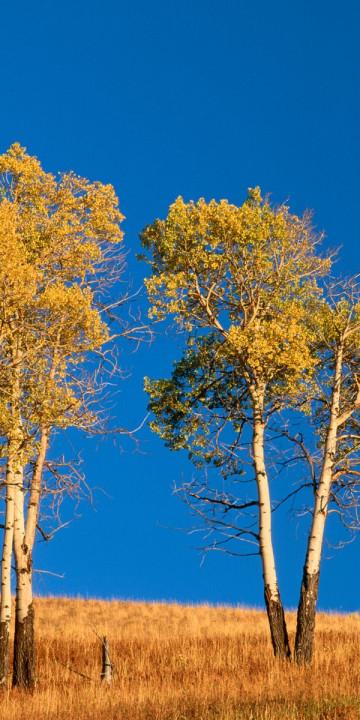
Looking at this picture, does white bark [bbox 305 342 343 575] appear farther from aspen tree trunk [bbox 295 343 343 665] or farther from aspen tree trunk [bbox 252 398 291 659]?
aspen tree trunk [bbox 252 398 291 659]

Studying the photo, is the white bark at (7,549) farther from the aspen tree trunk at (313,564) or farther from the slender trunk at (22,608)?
the aspen tree trunk at (313,564)

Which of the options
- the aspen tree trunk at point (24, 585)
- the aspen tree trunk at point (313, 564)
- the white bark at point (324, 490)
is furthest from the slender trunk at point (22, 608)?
the white bark at point (324, 490)

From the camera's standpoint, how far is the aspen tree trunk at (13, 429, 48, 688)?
668 inches

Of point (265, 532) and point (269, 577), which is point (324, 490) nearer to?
point (265, 532)

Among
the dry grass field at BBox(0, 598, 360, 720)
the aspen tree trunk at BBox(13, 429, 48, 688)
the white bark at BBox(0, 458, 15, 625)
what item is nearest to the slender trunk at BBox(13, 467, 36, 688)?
the aspen tree trunk at BBox(13, 429, 48, 688)

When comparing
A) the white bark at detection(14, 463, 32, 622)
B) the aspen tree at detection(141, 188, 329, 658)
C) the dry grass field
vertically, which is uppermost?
the aspen tree at detection(141, 188, 329, 658)

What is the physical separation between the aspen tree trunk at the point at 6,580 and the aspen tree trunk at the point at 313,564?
681 cm

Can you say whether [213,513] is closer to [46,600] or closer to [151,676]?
[151,676]

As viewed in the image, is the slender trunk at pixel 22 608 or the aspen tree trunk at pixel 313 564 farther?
the aspen tree trunk at pixel 313 564

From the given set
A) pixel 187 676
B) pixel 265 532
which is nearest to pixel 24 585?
pixel 187 676

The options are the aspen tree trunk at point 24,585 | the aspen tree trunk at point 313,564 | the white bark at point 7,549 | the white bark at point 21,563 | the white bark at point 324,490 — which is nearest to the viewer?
the white bark at point 7,549

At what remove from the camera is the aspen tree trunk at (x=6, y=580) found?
16.7 metres

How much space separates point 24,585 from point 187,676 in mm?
4331

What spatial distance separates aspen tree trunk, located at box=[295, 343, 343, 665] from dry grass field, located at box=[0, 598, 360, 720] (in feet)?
1.86
